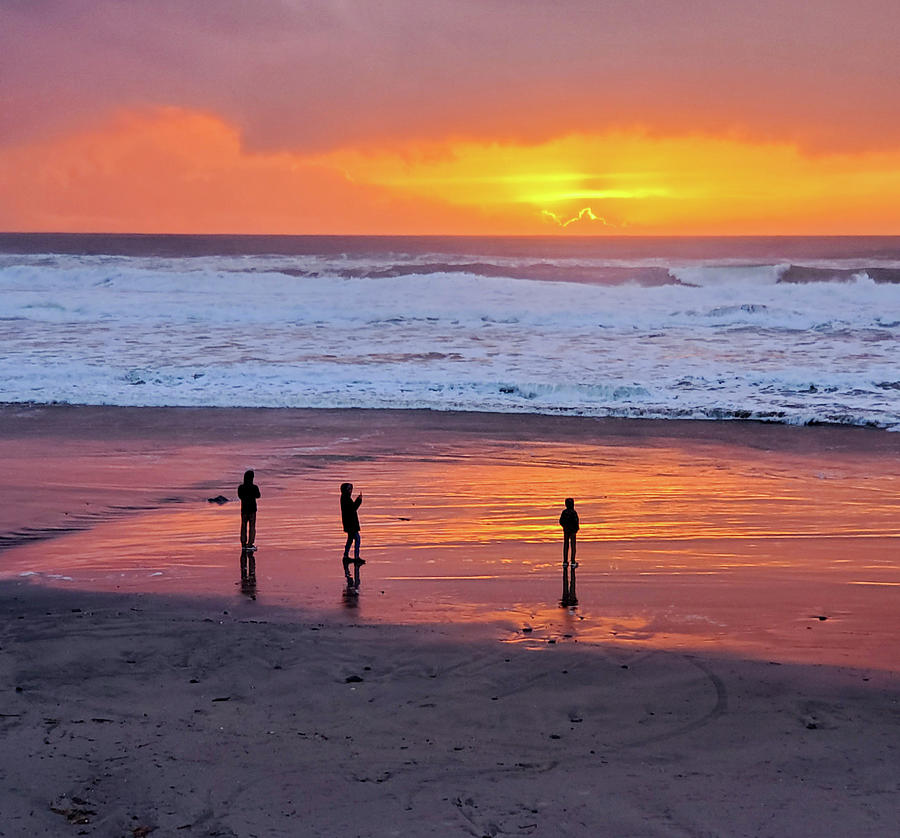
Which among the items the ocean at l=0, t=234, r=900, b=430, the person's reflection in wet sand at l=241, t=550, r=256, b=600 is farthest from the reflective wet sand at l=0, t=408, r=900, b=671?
the ocean at l=0, t=234, r=900, b=430

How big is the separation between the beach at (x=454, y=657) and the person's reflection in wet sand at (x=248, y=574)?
3.4 inches

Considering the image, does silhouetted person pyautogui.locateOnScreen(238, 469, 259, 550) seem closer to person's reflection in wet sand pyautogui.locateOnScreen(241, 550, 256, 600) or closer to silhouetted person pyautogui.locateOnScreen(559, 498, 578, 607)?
person's reflection in wet sand pyautogui.locateOnScreen(241, 550, 256, 600)

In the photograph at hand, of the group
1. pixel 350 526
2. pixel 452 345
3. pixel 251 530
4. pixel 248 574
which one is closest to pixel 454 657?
pixel 350 526

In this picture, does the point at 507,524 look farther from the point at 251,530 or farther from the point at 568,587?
the point at 251,530

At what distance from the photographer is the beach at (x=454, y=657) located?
586cm

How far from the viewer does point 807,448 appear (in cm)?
1802

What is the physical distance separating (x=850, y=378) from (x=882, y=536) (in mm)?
14787

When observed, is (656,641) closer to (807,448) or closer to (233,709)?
(233,709)

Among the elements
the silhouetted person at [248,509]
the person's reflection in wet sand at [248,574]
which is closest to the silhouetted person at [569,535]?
the person's reflection in wet sand at [248,574]

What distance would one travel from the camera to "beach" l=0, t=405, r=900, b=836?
5863 mm

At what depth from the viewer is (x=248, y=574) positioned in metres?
10.5

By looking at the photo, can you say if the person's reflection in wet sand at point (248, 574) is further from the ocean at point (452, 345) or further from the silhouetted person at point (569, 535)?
the ocean at point (452, 345)

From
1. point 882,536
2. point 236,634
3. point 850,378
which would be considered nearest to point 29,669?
point 236,634

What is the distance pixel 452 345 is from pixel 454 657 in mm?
25713
